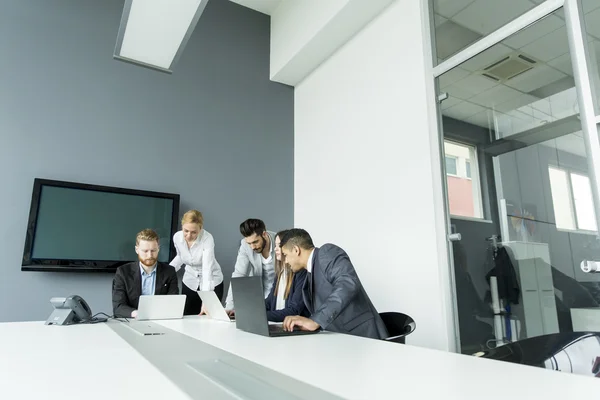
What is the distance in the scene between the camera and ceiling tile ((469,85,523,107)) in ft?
8.46

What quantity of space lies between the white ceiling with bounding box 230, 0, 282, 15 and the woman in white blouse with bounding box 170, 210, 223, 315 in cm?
303

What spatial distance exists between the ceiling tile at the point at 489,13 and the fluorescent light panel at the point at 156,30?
2.01 metres

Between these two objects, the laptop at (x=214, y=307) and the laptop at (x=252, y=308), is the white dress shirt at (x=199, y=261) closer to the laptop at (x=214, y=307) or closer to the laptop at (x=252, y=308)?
the laptop at (x=214, y=307)

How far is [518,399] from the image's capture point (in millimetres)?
686

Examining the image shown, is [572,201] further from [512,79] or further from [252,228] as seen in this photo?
[252,228]

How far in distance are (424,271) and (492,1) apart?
76.5 inches

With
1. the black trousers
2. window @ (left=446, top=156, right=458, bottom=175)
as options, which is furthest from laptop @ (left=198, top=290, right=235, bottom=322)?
window @ (left=446, top=156, right=458, bottom=175)

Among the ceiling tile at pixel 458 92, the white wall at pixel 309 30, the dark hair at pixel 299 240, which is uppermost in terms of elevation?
the white wall at pixel 309 30

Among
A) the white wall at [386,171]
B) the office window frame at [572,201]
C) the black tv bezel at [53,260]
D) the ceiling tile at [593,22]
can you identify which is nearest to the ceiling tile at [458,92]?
the white wall at [386,171]

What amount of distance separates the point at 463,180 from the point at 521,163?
45 cm

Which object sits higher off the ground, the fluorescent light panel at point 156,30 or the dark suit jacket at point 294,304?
the fluorescent light panel at point 156,30

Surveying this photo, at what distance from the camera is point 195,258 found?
3320mm

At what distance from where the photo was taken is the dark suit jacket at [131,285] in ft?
8.45

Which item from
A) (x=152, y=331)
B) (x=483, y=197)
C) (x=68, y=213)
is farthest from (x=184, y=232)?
(x=483, y=197)
